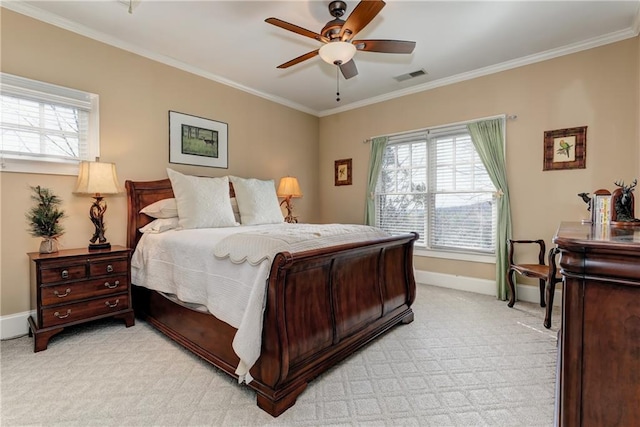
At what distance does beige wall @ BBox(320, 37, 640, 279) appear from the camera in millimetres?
2951

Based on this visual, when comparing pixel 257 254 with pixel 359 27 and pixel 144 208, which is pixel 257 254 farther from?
pixel 144 208

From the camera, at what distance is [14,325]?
8.32 ft

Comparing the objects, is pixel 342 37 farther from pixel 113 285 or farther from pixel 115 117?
pixel 113 285

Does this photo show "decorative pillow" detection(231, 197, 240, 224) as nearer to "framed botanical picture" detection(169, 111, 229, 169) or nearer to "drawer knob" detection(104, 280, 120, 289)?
"framed botanical picture" detection(169, 111, 229, 169)

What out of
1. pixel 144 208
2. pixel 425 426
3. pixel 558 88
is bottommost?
pixel 425 426

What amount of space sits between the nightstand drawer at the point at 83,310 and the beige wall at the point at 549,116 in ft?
11.9

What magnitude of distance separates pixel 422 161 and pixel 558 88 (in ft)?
5.39

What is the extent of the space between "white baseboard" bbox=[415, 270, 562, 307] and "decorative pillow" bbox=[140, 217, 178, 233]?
10.7ft

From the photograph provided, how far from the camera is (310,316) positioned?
1845 millimetres

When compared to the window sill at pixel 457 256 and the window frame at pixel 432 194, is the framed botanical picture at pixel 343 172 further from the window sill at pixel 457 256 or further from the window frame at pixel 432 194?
the window sill at pixel 457 256

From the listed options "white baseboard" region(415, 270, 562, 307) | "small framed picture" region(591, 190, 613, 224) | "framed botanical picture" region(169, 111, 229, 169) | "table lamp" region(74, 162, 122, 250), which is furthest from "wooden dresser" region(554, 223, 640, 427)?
"framed botanical picture" region(169, 111, 229, 169)

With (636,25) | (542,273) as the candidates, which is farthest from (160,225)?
(636,25)

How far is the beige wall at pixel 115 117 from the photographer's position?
8.31 feet

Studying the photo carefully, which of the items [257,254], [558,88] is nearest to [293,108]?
[558,88]
